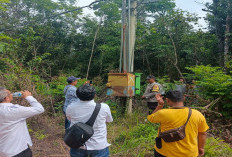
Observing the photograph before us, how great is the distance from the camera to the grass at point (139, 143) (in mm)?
3789

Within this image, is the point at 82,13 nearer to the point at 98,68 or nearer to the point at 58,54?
the point at 58,54

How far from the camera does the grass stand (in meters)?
3.79

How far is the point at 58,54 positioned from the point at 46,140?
39.8ft

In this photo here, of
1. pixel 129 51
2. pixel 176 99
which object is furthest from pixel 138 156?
pixel 129 51

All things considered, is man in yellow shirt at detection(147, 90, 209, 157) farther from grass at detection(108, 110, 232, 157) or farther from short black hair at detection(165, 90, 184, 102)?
grass at detection(108, 110, 232, 157)

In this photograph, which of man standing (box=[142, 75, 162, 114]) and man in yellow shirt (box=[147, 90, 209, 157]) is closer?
man in yellow shirt (box=[147, 90, 209, 157])

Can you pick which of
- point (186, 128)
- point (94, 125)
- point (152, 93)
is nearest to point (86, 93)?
point (94, 125)

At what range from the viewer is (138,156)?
3.72m

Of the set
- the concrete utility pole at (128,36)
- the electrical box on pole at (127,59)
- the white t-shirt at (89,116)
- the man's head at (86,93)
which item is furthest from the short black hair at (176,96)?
the concrete utility pole at (128,36)

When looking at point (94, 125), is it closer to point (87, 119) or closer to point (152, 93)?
point (87, 119)

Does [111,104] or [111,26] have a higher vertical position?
[111,26]

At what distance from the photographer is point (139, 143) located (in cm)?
428

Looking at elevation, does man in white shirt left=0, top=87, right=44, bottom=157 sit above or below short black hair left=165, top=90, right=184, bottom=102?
below

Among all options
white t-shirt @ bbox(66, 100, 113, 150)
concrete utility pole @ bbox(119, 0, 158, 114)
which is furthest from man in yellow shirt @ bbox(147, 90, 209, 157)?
concrete utility pole @ bbox(119, 0, 158, 114)
